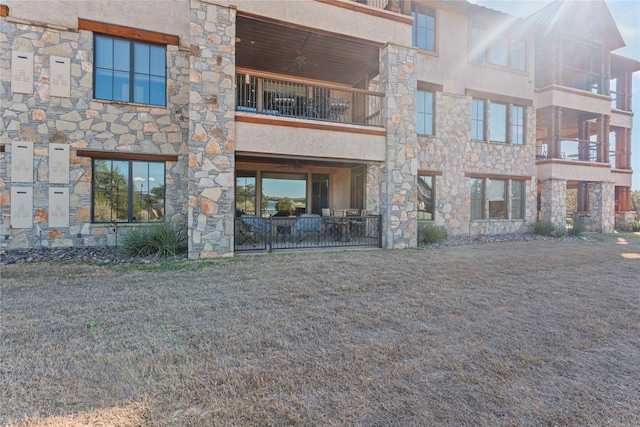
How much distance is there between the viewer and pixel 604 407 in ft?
7.50

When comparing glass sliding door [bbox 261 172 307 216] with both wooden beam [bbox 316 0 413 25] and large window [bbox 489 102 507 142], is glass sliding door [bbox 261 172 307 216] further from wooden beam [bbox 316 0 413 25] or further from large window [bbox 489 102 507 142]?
large window [bbox 489 102 507 142]

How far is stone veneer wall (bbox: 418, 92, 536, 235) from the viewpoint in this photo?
12500 mm

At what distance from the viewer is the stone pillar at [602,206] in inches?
605

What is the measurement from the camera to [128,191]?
8922 mm

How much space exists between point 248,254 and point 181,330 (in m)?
4.65

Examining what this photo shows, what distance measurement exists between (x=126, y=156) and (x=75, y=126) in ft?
4.60

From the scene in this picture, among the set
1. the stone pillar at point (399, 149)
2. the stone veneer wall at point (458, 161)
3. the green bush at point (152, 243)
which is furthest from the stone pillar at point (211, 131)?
the stone veneer wall at point (458, 161)

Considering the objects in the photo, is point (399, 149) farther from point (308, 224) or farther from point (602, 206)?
point (602, 206)

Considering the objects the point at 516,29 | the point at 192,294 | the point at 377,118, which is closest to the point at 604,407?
the point at 192,294

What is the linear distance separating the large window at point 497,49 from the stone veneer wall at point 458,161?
7.09 ft

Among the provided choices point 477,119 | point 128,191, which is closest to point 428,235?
point 477,119

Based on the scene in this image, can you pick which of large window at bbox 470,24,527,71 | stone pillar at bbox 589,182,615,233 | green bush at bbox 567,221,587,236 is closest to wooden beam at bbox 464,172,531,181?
green bush at bbox 567,221,587,236

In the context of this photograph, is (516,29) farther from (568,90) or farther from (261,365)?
(261,365)

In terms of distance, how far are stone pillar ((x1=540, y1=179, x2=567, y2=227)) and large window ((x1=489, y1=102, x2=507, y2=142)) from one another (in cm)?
302
